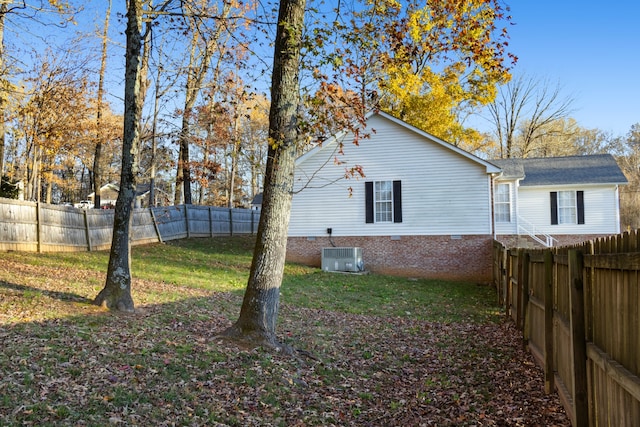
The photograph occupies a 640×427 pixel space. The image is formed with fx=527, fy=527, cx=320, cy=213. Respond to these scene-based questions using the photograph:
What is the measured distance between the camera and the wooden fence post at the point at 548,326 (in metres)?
5.66

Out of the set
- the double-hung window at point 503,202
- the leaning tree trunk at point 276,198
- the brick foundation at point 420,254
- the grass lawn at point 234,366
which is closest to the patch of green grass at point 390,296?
the grass lawn at point 234,366

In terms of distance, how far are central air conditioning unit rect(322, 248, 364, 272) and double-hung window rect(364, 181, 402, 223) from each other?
1.51m

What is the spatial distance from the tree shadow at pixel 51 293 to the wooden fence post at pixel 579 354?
7.32m

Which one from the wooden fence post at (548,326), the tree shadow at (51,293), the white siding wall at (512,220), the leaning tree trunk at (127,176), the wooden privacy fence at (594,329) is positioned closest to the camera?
the wooden privacy fence at (594,329)

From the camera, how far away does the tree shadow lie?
8742 mm

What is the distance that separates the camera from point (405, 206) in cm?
2009

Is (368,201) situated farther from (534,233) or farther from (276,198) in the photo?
(276,198)

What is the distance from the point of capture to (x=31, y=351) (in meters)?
5.62

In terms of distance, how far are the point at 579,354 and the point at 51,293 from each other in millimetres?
8324

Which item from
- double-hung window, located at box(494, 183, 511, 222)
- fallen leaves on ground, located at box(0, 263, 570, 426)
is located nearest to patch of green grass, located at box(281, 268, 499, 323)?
fallen leaves on ground, located at box(0, 263, 570, 426)

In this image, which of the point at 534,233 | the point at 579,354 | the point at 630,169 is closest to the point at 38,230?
the point at 579,354

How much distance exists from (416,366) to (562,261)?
3.11 metres

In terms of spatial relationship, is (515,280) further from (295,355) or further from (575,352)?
(575,352)

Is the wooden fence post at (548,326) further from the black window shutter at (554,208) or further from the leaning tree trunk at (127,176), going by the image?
the black window shutter at (554,208)
